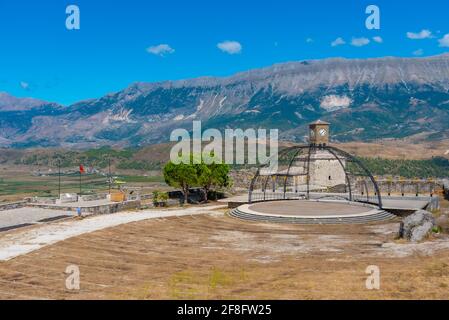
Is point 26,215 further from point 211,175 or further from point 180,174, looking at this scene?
point 211,175

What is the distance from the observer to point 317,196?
62.0 m

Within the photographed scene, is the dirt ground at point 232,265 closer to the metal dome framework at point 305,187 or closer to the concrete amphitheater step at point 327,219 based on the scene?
the concrete amphitheater step at point 327,219

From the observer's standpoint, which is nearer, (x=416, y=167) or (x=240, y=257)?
(x=240, y=257)

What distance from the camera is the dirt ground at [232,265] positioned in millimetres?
22000

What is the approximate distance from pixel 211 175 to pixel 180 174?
4551mm

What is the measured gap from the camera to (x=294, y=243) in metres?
35.2

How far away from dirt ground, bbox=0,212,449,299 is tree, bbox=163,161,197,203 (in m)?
18.3

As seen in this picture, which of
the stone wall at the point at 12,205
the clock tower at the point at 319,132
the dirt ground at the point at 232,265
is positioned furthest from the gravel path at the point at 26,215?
the clock tower at the point at 319,132

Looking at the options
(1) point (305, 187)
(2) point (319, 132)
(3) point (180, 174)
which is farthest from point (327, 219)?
(2) point (319, 132)

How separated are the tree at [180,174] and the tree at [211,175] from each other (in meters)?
1.04

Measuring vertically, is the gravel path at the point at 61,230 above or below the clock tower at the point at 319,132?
below
